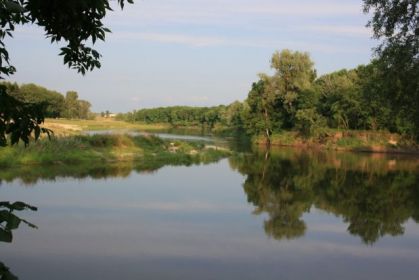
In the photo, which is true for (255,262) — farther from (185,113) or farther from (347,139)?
(185,113)

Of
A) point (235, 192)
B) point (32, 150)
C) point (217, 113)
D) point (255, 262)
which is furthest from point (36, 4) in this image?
point (217, 113)

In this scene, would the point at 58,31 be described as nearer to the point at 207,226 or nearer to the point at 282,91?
the point at 207,226

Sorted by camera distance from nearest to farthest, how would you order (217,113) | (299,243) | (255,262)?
(255,262) < (299,243) < (217,113)

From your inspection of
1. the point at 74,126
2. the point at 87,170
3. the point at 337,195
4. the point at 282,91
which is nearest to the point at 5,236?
the point at 337,195

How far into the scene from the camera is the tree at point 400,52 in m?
10.7

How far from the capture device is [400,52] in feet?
35.9

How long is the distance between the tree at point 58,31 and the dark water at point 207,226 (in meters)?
6.35

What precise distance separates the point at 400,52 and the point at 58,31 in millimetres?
8928

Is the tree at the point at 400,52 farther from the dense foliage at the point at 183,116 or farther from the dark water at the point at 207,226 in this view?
the dense foliage at the point at 183,116

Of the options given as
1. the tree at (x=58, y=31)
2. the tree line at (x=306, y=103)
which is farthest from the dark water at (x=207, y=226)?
the tree line at (x=306, y=103)

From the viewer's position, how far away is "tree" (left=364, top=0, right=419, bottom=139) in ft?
35.1

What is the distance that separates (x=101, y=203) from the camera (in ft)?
57.8

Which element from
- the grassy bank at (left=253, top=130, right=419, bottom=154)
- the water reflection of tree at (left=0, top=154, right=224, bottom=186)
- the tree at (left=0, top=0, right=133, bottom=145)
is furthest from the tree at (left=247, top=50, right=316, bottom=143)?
the tree at (left=0, top=0, right=133, bottom=145)

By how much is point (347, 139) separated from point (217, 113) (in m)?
67.0
